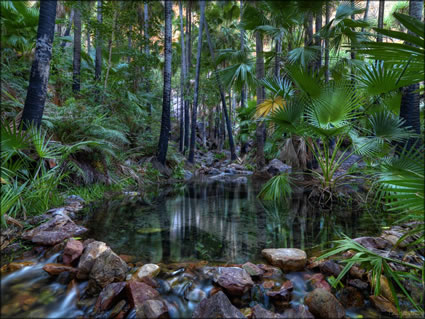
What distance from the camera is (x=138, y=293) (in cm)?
182

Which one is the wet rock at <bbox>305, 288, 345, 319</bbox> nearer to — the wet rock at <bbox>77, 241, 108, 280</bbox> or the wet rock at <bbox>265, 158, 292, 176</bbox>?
the wet rock at <bbox>77, 241, 108, 280</bbox>

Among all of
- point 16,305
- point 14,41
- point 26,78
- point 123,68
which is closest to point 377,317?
point 16,305

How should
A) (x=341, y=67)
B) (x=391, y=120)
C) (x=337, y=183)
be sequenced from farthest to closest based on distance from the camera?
1. (x=341, y=67)
2. (x=337, y=183)
3. (x=391, y=120)

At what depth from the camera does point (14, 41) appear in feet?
21.9

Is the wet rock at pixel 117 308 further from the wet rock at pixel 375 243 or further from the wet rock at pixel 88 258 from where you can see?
the wet rock at pixel 375 243

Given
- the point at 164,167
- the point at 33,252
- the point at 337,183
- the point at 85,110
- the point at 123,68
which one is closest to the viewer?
the point at 33,252

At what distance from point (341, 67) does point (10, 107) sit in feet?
26.9

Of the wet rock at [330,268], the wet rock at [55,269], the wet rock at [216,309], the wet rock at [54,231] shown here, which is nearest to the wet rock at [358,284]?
the wet rock at [330,268]

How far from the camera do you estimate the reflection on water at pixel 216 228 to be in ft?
9.18

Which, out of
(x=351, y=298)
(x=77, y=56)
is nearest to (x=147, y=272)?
(x=351, y=298)

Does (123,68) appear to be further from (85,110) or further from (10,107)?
(10,107)

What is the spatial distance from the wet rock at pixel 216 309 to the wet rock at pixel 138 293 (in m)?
0.39

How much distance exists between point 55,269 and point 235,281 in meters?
1.70

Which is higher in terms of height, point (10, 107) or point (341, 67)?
point (341, 67)
